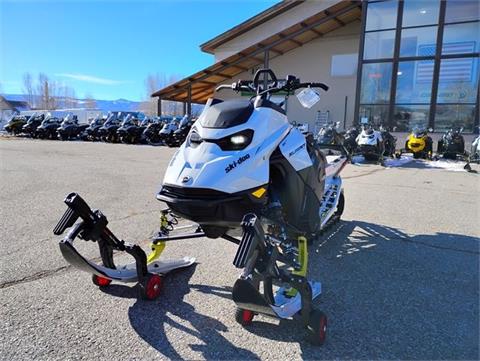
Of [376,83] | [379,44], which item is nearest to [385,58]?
[379,44]

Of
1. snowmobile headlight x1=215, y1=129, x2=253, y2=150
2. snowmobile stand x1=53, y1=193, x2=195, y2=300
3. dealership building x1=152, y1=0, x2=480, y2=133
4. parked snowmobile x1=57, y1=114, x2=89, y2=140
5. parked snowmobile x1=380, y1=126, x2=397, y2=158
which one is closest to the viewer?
snowmobile stand x1=53, y1=193, x2=195, y2=300

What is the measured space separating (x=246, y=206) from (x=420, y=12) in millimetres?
17709

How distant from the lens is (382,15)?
55.8 feet

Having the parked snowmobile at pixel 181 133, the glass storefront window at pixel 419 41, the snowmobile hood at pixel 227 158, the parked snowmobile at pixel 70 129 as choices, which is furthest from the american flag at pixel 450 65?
the parked snowmobile at pixel 70 129

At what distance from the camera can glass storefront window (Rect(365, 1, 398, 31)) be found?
16766 mm

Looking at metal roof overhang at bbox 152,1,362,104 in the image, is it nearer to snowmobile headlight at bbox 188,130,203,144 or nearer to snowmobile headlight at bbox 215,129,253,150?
snowmobile headlight at bbox 188,130,203,144

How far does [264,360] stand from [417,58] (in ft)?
58.0

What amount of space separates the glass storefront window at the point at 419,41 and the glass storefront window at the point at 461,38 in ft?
1.50

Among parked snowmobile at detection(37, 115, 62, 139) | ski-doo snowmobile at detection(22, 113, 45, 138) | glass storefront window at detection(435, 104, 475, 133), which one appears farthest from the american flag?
ski-doo snowmobile at detection(22, 113, 45, 138)

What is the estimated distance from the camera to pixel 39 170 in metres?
8.63

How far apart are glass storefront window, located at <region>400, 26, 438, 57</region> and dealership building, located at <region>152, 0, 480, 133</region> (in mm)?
40

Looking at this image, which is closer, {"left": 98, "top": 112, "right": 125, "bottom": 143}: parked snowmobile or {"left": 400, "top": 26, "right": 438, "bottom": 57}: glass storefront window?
{"left": 400, "top": 26, "right": 438, "bottom": 57}: glass storefront window

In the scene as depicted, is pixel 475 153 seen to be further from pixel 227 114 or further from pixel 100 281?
pixel 100 281

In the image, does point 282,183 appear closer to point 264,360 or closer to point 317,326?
point 317,326
